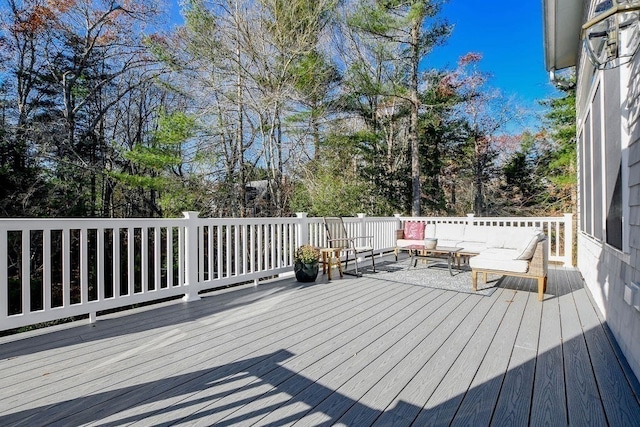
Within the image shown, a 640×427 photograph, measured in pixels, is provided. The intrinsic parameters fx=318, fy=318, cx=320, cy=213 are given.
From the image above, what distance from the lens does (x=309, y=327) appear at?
2.85 meters

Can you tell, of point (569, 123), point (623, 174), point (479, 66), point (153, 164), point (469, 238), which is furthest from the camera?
point (479, 66)

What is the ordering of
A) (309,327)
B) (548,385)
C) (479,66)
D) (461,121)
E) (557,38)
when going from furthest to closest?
(461,121) < (479,66) < (557,38) < (309,327) < (548,385)

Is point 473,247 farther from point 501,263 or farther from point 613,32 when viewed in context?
point 613,32

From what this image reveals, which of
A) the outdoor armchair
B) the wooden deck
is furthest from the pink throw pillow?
the wooden deck

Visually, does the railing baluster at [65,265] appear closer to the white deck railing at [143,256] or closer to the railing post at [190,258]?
the white deck railing at [143,256]

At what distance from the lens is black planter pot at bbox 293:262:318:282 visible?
15.6 ft

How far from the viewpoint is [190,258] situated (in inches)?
148

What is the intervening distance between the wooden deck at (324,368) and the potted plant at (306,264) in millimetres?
1298

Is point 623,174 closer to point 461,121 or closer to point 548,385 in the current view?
point 548,385

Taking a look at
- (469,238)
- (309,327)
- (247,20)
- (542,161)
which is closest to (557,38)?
(469,238)

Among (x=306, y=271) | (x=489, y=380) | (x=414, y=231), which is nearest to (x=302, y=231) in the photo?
(x=306, y=271)

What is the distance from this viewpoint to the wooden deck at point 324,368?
62.7 inches

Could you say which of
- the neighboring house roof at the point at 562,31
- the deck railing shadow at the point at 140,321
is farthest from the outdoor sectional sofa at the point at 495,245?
the neighboring house roof at the point at 562,31

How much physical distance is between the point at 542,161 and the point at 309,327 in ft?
41.4
